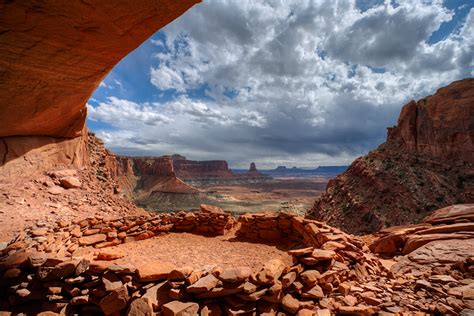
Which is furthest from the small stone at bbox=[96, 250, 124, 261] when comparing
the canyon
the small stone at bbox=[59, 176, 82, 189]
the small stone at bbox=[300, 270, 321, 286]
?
the small stone at bbox=[59, 176, 82, 189]

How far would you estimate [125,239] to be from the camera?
8.82 metres

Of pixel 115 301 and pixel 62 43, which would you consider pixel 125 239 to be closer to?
pixel 115 301

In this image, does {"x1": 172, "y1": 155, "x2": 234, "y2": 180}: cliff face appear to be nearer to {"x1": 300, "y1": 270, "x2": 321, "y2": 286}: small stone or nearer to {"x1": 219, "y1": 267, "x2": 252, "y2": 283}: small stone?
{"x1": 219, "y1": 267, "x2": 252, "y2": 283}: small stone

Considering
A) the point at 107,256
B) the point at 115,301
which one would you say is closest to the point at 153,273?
the point at 115,301

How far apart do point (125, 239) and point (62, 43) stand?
24.0 ft

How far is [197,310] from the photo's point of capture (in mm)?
3656

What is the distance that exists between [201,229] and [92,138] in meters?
13.4

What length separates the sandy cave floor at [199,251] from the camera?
6.89 metres

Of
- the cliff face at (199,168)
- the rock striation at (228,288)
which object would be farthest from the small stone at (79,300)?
the cliff face at (199,168)

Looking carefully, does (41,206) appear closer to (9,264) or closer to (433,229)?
(9,264)

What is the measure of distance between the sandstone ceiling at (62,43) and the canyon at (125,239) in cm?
4

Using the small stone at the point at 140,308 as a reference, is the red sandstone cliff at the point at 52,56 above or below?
above

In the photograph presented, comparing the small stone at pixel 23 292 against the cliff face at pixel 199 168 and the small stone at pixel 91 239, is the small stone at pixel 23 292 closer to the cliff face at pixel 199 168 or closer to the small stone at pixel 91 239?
the small stone at pixel 91 239

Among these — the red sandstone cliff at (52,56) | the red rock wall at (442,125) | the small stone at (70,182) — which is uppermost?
the red rock wall at (442,125)
